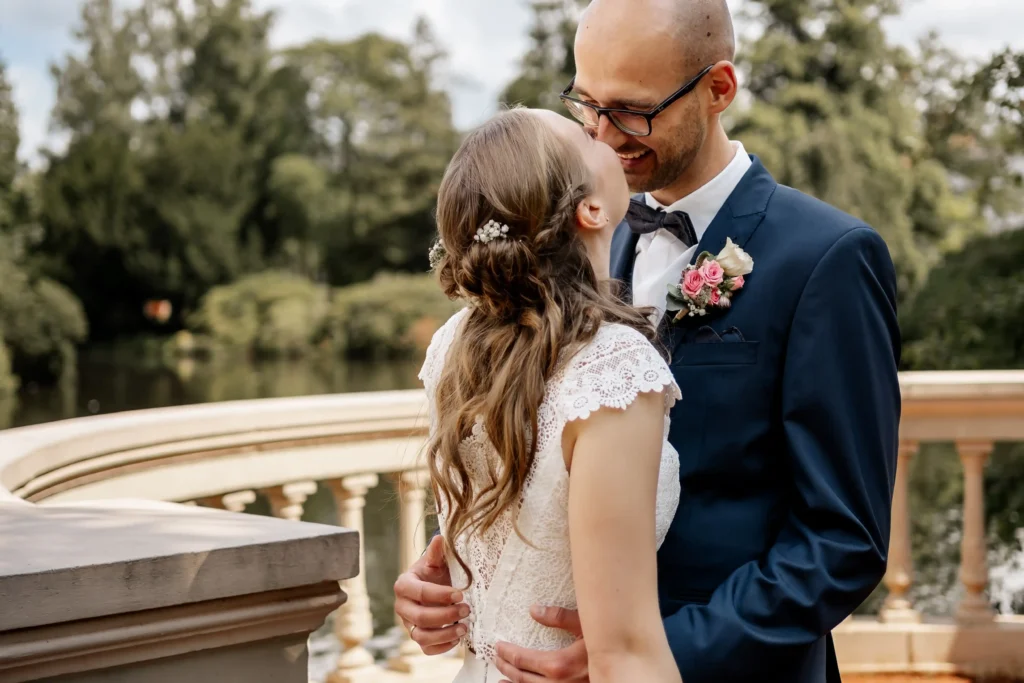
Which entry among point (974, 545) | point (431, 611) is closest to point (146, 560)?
point (431, 611)

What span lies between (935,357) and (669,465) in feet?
29.7

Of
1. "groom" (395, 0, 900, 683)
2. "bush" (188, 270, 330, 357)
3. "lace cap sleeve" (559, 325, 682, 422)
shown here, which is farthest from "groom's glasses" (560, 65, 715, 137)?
"bush" (188, 270, 330, 357)

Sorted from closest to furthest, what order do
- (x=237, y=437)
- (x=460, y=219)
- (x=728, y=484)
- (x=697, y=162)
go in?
(x=460, y=219) < (x=728, y=484) < (x=697, y=162) < (x=237, y=437)

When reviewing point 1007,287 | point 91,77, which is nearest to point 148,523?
point 1007,287

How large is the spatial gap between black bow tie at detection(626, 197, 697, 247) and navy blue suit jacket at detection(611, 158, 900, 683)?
6.6 inches

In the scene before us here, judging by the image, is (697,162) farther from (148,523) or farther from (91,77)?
(91,77)

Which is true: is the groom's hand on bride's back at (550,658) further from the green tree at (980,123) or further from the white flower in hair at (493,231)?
the green tree at (980,123)

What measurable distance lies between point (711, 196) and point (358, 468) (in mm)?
2087

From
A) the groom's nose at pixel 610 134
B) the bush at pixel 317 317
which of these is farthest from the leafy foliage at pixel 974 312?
the bush at pixel 317 317

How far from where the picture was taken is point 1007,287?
32.0 ft

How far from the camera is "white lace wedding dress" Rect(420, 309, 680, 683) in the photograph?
1.61 m

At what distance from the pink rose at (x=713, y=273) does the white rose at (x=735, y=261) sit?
0.04ft

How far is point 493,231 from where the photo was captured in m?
1.71

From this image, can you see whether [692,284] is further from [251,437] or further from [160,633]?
[251,437]
